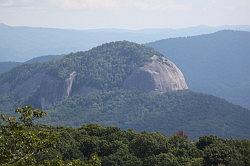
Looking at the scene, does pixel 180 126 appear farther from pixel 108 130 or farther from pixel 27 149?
pixel 27 149

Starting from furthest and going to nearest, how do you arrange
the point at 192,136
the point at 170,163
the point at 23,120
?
the point at 192,136 → the point at 170,163 → the point at 23,120

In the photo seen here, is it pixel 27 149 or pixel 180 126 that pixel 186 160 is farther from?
pixel 180 126

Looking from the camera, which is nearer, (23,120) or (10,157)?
(10,157)

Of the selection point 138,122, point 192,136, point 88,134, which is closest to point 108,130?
point 88,134

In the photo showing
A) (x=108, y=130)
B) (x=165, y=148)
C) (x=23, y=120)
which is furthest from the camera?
(x=108, y=130)

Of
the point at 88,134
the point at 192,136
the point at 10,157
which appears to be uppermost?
the point at 10,157

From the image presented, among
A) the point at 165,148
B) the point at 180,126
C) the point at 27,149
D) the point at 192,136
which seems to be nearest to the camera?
the point at 27,149

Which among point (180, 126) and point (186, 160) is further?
point (180, 126)

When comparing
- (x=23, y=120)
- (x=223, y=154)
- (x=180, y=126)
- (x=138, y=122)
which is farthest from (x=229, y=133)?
(x=23, y=120)

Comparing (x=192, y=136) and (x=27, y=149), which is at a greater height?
(x=27, y=149)
